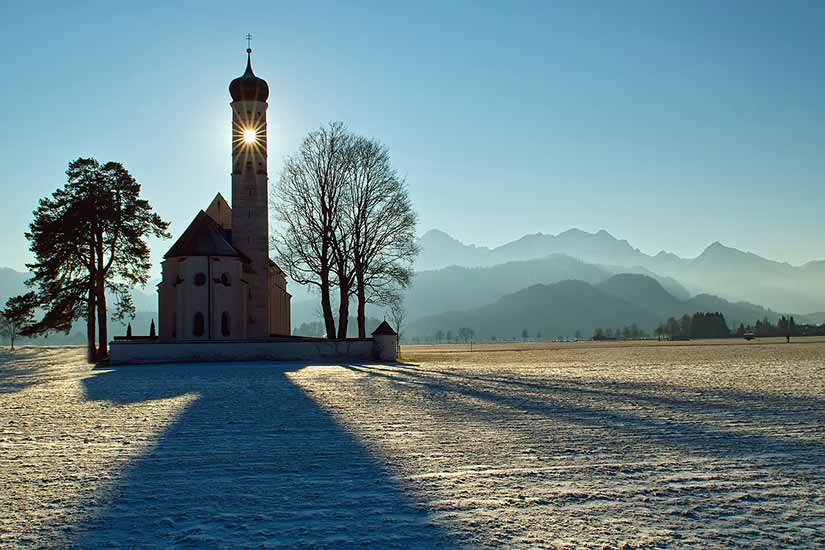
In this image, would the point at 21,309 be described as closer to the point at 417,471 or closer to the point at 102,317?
the point at 102,317

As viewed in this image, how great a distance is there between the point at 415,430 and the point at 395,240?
3140 centimetres

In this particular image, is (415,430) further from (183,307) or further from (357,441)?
(183,307)

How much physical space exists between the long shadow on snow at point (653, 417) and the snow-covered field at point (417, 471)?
0.21ft

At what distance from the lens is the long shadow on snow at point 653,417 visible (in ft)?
33.9

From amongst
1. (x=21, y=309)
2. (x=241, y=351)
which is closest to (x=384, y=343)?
(x=241, y=351)

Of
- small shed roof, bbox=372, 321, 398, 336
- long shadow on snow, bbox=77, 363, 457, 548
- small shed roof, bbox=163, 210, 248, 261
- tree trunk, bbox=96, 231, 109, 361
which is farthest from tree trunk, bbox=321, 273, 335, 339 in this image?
long shadow on snow, bbox=77, 363, 457, 548

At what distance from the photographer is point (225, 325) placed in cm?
4597

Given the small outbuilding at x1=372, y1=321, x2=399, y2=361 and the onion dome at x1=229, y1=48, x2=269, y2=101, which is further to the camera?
the onion dome at x1=229, y1=48, x2=269, y2=101

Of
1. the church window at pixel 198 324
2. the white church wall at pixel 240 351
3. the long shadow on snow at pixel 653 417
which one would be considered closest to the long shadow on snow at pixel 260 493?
the long shadow on snow at pixel 653 417

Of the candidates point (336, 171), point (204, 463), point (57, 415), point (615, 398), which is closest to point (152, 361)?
point (336, 171)

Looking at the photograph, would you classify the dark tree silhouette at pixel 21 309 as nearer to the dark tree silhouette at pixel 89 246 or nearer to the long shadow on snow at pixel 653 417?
the dark tree silhouette at pixel 89 246

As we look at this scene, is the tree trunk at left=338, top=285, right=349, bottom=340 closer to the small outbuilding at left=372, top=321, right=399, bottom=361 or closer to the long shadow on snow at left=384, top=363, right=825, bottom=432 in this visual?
the small outbuilding at left=372, top=321, right=399, bottom=361

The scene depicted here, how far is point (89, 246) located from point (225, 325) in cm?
955

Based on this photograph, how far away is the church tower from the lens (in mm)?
48812
